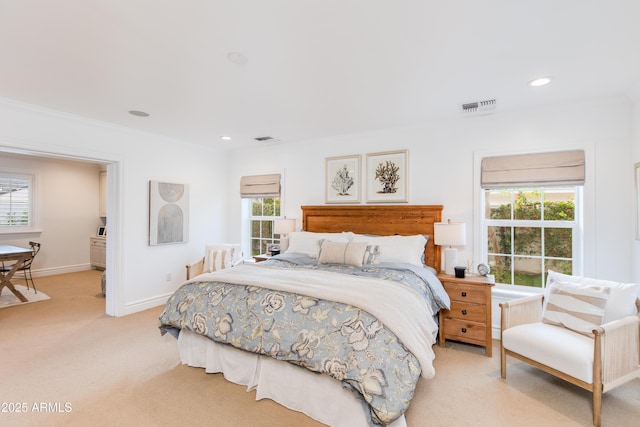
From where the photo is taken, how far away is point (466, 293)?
297cm

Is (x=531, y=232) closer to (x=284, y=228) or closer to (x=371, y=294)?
(x=371, y=294)

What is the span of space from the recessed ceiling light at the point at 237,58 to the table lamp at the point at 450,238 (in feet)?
8.29

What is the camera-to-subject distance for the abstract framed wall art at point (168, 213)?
4219 millimetres

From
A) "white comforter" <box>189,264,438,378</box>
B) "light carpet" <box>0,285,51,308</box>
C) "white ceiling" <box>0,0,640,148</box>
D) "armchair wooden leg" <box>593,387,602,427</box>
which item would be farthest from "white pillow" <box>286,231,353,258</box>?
"light carpet" <box>0,285,51,308</box>

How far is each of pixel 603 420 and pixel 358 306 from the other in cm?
178

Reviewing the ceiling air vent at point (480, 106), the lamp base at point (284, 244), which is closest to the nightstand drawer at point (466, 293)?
the ceiling air vent at point (480, 106)

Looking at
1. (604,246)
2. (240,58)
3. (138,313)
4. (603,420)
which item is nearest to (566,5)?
(240,58)

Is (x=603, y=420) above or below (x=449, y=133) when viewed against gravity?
below

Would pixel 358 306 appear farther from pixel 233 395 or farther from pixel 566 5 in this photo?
pixel 566 5

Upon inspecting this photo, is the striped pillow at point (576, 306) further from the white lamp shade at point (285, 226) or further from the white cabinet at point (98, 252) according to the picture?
the white cabinet at point (98, 252)

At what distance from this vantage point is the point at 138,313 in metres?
3.99

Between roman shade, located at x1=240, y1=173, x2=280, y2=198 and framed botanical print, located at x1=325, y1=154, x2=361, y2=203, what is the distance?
921mm

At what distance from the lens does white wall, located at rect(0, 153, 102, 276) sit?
19.5 feet

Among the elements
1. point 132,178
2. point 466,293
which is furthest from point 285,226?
point 466,293
